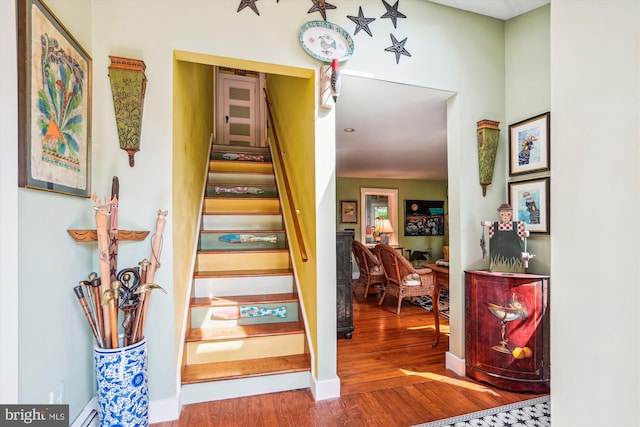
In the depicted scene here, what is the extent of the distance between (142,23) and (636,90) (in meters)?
2.27

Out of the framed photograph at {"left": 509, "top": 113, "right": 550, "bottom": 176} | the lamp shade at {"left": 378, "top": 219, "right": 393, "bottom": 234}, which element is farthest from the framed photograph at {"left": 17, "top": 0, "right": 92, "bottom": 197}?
the lamp shade at {"left": 378, "top": 219, "right": 393, "bottom": 234}

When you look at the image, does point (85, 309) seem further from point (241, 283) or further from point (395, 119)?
point (395, 119)

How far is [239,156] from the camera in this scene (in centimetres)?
400

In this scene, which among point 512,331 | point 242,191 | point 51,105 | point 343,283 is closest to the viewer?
point 51,105

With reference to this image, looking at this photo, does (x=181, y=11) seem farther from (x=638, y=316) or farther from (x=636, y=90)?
(x=638, y=316)

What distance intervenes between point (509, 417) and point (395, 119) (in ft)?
8.42

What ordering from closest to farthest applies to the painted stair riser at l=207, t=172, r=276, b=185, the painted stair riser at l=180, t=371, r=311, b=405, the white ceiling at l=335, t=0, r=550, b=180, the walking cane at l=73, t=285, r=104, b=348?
the walking cane at l=73, t=285, r=104, b=348, the painted stair riser at l=180, t=371, r=311, b=405, the white ceiling at l=335, t=0, r=550, b=180, the painted stair riser at l=207, t=172, r=276, b=185

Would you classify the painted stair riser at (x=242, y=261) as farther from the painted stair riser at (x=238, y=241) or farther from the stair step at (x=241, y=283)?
→ the painted stair riser at (x=238, y=241)

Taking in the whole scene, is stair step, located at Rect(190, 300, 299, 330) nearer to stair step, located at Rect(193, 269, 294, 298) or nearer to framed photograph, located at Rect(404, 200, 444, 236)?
stair step, located at Rect(193, 269, 294, 298)

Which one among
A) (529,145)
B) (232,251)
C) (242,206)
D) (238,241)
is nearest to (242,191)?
(242,206)

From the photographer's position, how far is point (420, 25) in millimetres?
2355

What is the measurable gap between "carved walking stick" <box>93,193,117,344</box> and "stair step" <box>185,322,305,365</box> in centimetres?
68

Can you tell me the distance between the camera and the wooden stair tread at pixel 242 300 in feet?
7.90

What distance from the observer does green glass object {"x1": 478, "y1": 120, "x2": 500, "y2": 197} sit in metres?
2.49
